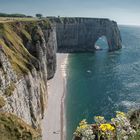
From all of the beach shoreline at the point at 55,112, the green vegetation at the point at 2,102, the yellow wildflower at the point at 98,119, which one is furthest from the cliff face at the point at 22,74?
the yellow wildflower at the point at 98,119

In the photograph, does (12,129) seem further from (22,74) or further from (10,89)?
(22,74)

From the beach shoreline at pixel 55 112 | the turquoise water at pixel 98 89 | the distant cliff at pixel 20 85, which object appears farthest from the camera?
the turquoise water at pixel 98 89

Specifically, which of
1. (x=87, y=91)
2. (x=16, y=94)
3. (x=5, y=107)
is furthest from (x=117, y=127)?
(x=87, y=91)

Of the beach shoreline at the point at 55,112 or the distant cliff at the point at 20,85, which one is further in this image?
the beach shoreline at the point at 55,112

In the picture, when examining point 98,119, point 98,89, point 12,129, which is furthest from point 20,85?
point 98,119

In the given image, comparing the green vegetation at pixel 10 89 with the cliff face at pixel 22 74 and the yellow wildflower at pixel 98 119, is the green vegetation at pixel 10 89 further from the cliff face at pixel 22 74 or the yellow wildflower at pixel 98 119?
the yellow wildflower at pixel 98 119

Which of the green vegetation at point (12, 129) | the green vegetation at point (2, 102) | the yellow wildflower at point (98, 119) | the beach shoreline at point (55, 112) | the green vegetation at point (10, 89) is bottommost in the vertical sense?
the beach shoreline at point (55, 112)
